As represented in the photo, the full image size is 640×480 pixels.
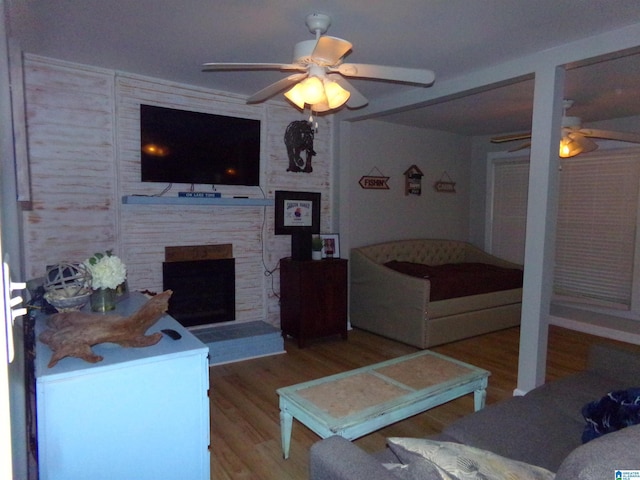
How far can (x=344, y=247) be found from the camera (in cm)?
480

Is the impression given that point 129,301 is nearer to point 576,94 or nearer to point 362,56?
point 362,56

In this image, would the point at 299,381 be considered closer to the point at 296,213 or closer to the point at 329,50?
the point at 296,213

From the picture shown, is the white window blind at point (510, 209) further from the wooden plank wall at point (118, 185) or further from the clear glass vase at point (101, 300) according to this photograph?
the clear glass vase at point (101, 300)

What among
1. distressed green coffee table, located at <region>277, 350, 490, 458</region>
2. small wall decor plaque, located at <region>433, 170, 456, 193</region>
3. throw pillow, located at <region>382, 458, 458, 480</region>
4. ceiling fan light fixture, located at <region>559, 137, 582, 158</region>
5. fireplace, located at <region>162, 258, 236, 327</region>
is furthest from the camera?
small wall decor plaque, located at <region>433, 170, 456, 193</region>

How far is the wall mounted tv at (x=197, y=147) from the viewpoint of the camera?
11.9ft

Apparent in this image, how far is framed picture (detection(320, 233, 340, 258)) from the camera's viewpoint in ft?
14.9

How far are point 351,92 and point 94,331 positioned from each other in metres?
2.05

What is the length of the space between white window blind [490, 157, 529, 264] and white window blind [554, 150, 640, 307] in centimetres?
50

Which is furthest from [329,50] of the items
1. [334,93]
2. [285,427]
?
[285,427]

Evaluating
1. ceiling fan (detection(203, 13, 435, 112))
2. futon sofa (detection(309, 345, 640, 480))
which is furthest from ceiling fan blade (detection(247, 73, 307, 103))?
futon sofa (detection(309, 345, 640, 480))

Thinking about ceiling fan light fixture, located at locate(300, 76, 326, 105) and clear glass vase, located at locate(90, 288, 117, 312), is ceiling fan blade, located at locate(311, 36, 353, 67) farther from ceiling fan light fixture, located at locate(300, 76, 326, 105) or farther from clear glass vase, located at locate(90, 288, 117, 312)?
clear glass vase, located at locate(90, 288, 117, 312)

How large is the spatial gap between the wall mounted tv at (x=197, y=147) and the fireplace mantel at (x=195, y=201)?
244 millimetres

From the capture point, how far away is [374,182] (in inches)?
209

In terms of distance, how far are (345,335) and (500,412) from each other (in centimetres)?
255
